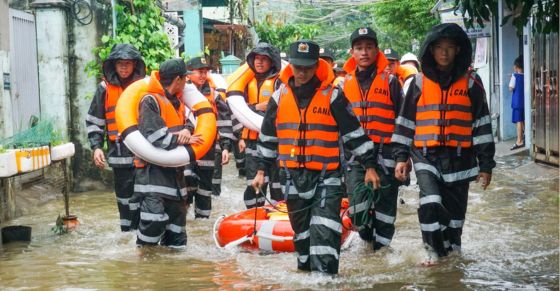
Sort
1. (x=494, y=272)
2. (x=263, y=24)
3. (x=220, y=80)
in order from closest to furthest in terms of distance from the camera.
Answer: (x=494, y=272)
(x=220, y=80)
(x=263, y=24)

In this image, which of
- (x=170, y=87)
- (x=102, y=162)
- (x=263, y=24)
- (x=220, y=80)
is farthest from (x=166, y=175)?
(x=263, y=24)

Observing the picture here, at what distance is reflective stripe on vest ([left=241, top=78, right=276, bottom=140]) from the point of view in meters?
10.5

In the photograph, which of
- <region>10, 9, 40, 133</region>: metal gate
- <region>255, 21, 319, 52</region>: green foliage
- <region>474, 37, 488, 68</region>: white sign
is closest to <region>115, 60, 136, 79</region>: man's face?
<region>10, 9, 40, 133</region>: metal gate

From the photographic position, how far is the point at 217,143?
11969mm

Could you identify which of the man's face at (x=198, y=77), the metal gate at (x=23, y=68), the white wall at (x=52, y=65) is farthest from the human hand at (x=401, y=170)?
the white wall at (x=52, y=65)

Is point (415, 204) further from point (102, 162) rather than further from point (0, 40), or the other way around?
point (0, 40)

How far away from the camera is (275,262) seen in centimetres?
Result: 798

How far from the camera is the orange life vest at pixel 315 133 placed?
269 inches

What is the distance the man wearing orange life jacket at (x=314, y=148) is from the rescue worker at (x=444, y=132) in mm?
606

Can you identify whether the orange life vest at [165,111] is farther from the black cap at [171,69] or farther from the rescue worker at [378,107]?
the rescue worker at [378,107]

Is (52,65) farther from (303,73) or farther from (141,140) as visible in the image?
(303,73)

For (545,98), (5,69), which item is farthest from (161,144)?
(545,98)

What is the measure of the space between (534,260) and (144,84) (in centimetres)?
384

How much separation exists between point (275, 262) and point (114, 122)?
264 cm
